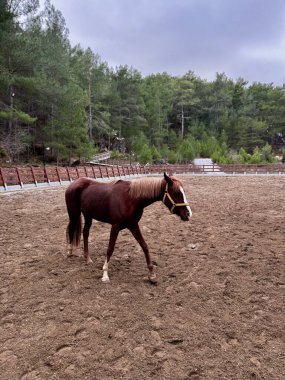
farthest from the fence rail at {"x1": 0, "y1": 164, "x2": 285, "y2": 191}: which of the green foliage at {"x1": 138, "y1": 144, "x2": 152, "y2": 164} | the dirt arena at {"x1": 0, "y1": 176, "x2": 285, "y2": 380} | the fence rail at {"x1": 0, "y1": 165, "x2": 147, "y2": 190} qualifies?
the green foliage at {"x1": 138, "y1": 144, "x2": 152, "y2": 164}

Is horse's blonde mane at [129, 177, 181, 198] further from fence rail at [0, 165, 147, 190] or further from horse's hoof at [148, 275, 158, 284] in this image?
fence rail at [0, 165, 147, 190]

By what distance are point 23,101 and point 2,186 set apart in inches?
764

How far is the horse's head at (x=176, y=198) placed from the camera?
4.32 meters

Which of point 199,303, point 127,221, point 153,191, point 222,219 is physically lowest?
point 222,219

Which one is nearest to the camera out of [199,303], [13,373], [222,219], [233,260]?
[13,373]

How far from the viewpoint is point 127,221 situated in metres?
4.53

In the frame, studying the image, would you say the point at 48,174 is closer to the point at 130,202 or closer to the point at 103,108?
the point at 130,202

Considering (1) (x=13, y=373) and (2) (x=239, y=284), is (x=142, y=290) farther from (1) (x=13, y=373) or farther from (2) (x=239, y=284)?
(1) (x=13, y=373)

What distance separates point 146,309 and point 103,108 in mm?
54787

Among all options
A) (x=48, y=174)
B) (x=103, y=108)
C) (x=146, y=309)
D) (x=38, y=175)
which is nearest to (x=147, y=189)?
(x=146, y=309)

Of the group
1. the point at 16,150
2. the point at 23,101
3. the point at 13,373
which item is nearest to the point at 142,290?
the point at 13,373

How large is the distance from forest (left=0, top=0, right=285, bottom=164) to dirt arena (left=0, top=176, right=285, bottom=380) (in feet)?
61.9

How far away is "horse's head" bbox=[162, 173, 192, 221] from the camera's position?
4316mm

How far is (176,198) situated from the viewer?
14.3ft
